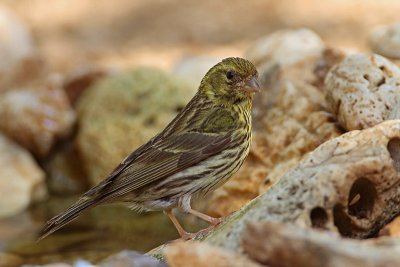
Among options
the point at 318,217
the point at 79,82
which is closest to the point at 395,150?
the point at 318,217

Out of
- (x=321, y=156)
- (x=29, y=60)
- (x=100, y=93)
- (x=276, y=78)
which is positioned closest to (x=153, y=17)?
(x=29, y=60)

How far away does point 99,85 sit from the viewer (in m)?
8.98

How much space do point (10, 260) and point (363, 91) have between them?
3122 mm

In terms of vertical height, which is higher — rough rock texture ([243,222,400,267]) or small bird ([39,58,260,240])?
small bird ([39,58,260,240])

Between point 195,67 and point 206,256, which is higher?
point 195,67

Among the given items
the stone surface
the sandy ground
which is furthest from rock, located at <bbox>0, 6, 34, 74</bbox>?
the stone surface

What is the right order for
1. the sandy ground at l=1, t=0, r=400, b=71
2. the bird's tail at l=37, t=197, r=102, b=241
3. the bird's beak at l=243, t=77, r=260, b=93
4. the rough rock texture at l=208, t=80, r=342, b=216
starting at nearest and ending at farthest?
1. the bird's tail at l=37, t=197, r=102, b=241
2. the bird's beak at l=243, t=77, r=260, b=93
3. the rough rock texture at l=208, t=80, r=342, b=216
4. the sandy ground at l=1, t=0, r=400, b=71

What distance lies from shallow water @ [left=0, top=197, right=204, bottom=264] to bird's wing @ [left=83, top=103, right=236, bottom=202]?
1.38m

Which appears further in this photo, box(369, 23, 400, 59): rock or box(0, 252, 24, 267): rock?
box(369, 23, 400, 59): rock

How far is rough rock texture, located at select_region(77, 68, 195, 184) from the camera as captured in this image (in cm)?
820

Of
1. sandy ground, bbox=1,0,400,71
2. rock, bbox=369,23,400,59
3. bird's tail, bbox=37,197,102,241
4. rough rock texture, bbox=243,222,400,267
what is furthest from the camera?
sandy ground, bbox=1,0,400,71

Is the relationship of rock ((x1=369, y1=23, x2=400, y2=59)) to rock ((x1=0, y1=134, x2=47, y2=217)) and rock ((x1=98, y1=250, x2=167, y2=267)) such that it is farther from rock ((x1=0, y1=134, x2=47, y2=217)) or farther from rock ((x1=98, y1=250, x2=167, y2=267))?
rock ((x1=98, y1=250, x2=167, y2=267))

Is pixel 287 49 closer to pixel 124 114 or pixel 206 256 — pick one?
pixel 124 114

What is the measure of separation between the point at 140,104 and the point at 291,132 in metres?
2.23
